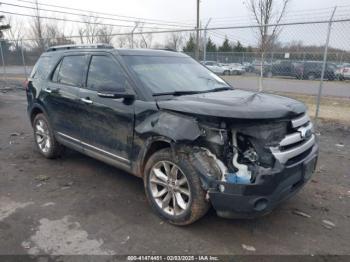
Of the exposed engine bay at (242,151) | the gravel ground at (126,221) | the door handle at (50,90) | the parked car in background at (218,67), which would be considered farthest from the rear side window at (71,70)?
the parked car in background at (218,67)

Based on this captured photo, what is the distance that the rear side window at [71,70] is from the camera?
439cm

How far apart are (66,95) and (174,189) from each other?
7.63 ft

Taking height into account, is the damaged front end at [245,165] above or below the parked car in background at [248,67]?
below

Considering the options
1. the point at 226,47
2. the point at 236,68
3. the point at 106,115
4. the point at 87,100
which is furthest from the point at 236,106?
the point at 226,47

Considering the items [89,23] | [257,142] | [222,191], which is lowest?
[222,191]

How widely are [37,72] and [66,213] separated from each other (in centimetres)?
297

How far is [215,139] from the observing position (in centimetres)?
283

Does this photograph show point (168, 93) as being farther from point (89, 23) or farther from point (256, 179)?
point (89, 23)

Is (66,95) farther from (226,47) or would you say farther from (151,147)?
(226,47)

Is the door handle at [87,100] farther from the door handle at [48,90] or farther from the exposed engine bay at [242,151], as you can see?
the exposed engine bay at [242,151]

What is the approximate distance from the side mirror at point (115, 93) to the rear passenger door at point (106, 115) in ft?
0.21

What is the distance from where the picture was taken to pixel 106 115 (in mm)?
3836

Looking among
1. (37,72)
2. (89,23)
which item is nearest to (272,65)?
(37,72)

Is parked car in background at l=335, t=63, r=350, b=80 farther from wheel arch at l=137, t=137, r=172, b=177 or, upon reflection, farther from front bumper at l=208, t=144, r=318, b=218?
wheel arch at l=137, t=137, r=172, b=177
